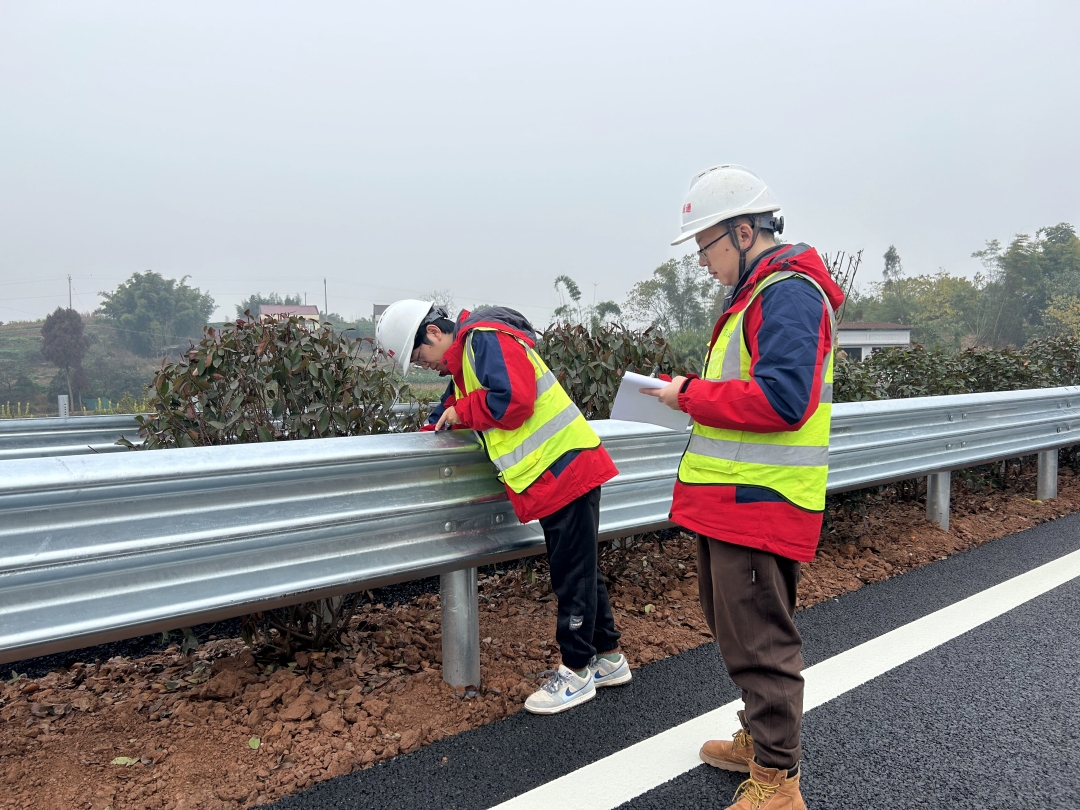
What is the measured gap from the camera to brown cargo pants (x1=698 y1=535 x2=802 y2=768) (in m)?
2.20

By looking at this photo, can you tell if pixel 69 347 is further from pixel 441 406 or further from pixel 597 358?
pixel 441 406

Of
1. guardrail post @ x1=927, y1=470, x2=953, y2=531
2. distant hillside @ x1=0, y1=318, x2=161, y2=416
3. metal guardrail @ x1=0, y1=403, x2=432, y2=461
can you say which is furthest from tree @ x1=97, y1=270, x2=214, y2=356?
guardrail post @ x1=927, y1=470, x2=953, y2=531

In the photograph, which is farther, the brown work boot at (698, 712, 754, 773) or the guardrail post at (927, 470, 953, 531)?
the guardrail post at (927, 470, 953, 531)

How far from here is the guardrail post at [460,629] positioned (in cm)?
289

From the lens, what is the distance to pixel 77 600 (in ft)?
6.47

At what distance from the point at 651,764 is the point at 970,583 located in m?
2.62

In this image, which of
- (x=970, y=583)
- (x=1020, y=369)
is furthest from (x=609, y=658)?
(x=1020, y=369)

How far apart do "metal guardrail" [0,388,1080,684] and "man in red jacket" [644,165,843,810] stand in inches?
33.1

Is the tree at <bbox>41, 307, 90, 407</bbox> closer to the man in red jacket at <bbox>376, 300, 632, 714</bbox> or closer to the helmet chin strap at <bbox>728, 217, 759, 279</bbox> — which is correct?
the man in red jacket at <bbox>376, 300, 632, 714</bbox>

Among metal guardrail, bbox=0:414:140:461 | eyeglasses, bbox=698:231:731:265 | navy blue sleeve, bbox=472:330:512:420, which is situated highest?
eyeglasses, bbox=698:231:731:265

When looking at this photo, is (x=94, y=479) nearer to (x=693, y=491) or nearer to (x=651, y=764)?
(x=693, y=491)

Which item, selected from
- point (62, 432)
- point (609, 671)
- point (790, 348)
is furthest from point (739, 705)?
point (62, 432)

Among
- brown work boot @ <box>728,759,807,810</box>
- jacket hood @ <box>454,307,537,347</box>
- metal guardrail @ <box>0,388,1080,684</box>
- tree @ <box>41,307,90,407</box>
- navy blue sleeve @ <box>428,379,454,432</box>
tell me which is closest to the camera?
metal guardrail @ <box>0,388,1080,684</box>

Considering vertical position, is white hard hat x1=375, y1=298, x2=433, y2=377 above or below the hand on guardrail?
above
